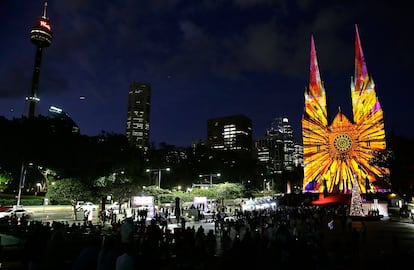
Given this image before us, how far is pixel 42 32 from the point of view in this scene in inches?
4523

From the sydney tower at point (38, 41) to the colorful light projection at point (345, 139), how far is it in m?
88.7

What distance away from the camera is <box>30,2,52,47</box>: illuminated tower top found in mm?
114206

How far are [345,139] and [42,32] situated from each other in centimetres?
10082

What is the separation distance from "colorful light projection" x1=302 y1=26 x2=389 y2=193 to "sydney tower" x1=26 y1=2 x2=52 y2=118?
291 ft

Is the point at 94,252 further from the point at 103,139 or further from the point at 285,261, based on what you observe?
the point at 103,139

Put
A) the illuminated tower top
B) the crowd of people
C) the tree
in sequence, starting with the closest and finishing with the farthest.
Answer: the crowd of people < the tree < the illuminated tower top

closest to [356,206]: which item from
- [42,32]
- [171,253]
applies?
[171,253]

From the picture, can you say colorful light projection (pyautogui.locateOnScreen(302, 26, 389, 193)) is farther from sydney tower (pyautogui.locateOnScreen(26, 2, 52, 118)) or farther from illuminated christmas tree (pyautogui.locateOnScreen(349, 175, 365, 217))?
sydney tower (pyautogui.locateOnScreen(26, 2, 52, 118))

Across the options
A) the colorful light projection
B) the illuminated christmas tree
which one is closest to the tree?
the illuminated christmas tree

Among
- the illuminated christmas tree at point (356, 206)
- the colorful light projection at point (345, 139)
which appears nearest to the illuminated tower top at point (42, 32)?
the colorful light projection at point (345, 139)

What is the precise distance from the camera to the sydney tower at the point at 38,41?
4510 inches

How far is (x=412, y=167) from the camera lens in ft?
124

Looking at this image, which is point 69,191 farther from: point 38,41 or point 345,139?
point 38,41

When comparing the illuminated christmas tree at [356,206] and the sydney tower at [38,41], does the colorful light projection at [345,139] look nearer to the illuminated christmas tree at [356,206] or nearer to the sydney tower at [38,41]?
the illuminated christmas tree at [356,206]
